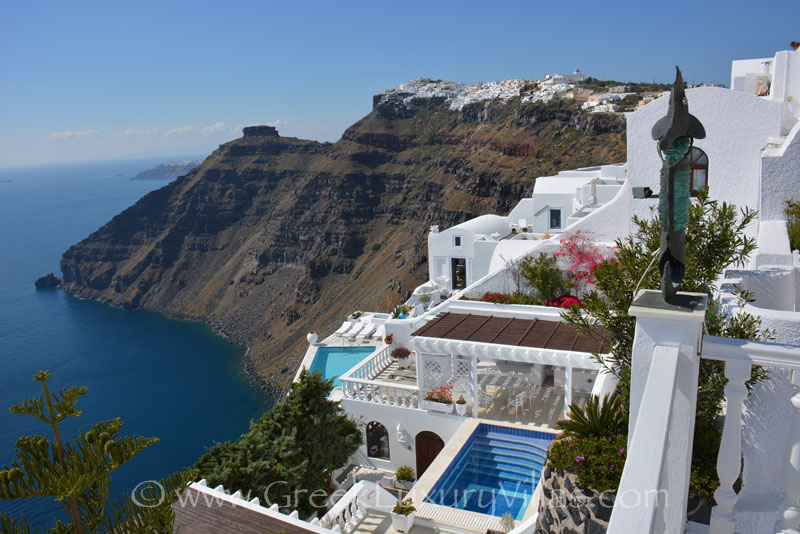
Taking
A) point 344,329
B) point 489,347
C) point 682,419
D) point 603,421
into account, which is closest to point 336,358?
point 344,329

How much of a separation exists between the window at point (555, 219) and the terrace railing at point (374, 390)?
547 inches

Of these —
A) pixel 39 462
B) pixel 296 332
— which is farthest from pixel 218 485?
pixel 296 332

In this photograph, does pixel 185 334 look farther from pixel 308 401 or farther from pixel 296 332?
pixel 308 401

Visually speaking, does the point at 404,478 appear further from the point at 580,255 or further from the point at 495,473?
the point at 580,255

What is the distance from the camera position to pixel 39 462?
11.7 feet

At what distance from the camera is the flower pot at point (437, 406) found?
1296 centimetres

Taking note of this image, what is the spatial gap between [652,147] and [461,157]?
7990 centimetres

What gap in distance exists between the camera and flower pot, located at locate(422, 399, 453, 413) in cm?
1296

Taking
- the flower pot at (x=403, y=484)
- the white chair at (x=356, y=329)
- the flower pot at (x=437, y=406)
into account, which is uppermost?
the flower pot at (x=437, y=406)

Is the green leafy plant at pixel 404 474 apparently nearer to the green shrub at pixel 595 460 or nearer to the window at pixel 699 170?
the green shrub at pixel 595 460

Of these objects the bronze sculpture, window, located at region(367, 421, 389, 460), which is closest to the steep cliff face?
window, located at region(367, 421, 389, 460)

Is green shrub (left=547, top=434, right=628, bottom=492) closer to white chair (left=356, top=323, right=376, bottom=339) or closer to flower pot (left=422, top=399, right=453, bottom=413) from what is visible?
flower pot (left=422, top=399, right=453, bottom=413)

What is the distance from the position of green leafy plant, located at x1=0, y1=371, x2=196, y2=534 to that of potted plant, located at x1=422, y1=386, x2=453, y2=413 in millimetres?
9498

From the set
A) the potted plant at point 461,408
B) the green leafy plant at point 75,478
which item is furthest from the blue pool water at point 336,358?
the green leafy plant at point 75,478
